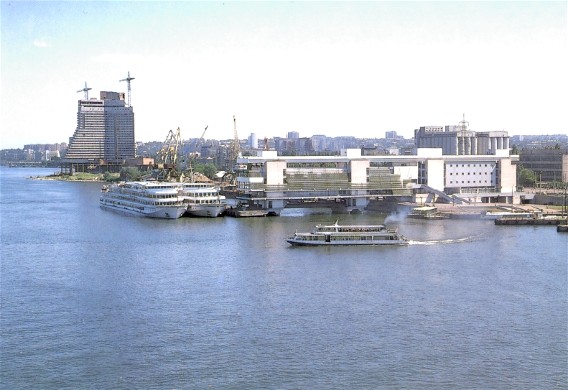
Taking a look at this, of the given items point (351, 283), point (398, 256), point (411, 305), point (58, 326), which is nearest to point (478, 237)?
point (398, 256)

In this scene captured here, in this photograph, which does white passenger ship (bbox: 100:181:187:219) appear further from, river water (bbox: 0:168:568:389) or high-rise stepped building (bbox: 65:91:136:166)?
high-rise stepped building (bbox: 65:91:136:166)

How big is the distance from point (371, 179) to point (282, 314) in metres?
12.4

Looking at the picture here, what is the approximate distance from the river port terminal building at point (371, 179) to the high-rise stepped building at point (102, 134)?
30501 millimetres

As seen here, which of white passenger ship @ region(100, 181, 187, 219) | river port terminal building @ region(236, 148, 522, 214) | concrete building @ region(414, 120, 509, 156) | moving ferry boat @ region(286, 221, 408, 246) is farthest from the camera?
concrete building @ region(414, 120, 509, 156)

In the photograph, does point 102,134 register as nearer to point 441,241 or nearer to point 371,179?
point 371,179

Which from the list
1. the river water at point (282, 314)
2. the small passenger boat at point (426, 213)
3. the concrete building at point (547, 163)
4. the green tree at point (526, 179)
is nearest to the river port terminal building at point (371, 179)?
the small passenger boat at point (426, 213)

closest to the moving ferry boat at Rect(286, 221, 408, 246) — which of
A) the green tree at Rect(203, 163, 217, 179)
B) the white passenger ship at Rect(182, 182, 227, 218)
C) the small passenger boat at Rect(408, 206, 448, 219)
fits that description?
the small passenger boat at Rect(408, 206, 448, 219)

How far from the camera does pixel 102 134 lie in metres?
50.6

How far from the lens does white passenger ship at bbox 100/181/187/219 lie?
19109 mm

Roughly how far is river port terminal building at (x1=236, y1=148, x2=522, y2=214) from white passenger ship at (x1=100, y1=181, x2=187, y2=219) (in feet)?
5.87

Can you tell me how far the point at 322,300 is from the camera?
9.30 metres

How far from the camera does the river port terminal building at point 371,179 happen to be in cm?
2009

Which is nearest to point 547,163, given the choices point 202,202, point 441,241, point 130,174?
point 202,202

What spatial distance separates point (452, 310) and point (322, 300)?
4.85ft
